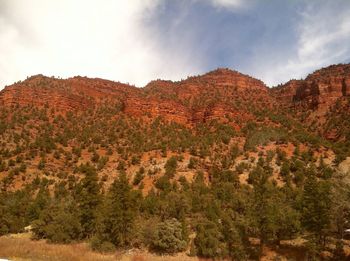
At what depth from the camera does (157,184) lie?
46.9m

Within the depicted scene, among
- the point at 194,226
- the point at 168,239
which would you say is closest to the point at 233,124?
the point at 194,226

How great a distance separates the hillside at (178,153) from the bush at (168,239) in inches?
28.6

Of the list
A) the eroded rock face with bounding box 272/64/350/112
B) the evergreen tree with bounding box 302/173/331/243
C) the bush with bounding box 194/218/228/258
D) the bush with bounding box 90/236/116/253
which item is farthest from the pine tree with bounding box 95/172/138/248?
the eroded rock face with bounding box 272/64/350/112

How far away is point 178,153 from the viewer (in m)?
58.5

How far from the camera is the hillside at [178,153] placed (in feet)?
102

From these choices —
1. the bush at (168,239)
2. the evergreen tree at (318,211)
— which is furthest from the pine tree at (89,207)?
the evergreen tree at (318,211)

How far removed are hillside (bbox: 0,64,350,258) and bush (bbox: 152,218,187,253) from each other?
73cm

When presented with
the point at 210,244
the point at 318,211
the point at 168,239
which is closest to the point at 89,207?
the point at 168,239

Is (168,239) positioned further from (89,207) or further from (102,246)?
(89,207)

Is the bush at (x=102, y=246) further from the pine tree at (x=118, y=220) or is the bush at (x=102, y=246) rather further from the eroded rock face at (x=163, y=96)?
the eroded rock face at (x=163, y=96)

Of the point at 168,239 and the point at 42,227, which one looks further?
the point at 42,227

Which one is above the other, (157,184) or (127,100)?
(127,100)

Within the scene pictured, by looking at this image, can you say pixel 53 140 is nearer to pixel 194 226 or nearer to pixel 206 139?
pixel 206 139

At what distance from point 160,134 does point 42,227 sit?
38807 millimetres
